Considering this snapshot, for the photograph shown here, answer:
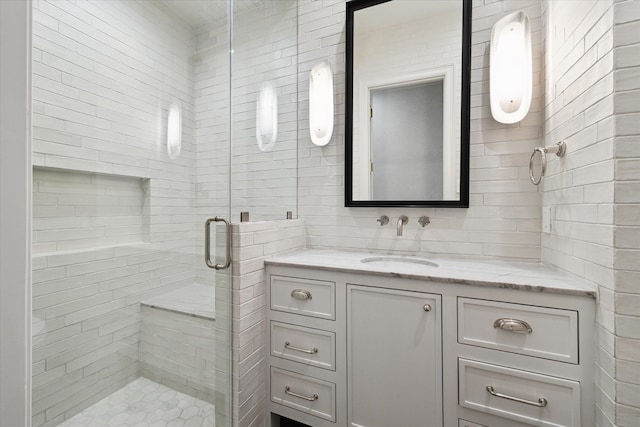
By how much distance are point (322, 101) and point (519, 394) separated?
1.84 meters

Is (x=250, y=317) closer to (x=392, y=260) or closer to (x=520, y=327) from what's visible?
(x=392, y=260)

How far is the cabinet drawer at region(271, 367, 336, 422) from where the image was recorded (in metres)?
1.51

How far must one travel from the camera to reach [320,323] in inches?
59.9

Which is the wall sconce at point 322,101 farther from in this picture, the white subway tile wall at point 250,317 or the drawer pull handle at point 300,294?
the drawer pull handle at point 300,294

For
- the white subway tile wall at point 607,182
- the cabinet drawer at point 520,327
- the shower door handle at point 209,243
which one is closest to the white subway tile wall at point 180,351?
the shower door handle at point 209,243

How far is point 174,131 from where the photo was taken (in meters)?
1.46

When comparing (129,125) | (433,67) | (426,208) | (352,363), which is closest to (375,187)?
(426,208)

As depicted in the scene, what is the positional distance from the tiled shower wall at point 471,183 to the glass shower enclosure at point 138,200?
1.57 feet

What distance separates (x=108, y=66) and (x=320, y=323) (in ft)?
4.89

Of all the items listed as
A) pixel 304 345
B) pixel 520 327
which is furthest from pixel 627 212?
pixel 304 345

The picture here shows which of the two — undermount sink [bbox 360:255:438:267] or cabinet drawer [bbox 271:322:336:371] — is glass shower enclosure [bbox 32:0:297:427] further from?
undermount sink [bbox 360:255:438:267]

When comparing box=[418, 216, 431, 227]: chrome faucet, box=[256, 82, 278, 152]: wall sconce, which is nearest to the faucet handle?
box=[418, 216, 431, 227]: chrome faucet

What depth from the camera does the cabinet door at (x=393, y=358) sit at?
130 centimetres

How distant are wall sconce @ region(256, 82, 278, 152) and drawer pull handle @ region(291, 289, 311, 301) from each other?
0.88 m
